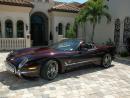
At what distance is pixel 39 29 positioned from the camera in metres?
19.2

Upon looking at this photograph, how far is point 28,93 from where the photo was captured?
17.1 ft

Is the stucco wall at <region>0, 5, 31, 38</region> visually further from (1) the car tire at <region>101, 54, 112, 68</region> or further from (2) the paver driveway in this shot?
(1) the car tire at <region>101, 54, 112, 68</region>

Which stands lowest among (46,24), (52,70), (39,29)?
(52,70)

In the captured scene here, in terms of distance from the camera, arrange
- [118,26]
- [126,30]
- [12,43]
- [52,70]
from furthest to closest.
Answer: [12,43] < [118,26] < [126,30] < [52,70]

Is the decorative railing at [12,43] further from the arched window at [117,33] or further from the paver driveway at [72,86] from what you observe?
the paver driveway at [72,86]

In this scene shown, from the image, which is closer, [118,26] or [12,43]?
[118,26]

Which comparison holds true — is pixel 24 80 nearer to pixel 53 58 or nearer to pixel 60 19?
pixel 53 58

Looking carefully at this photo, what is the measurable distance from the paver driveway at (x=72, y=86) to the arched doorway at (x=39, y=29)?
11.6 meters

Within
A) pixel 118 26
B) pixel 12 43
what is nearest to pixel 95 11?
pixel 118 26

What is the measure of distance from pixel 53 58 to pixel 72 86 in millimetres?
1139

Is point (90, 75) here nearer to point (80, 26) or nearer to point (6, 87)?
point (6, 87)

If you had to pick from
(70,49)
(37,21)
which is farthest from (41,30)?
(70,49)

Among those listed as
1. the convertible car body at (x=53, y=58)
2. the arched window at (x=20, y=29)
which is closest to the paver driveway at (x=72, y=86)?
the convertible car body at (x=53, y=58)

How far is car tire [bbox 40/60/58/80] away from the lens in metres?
6.12
